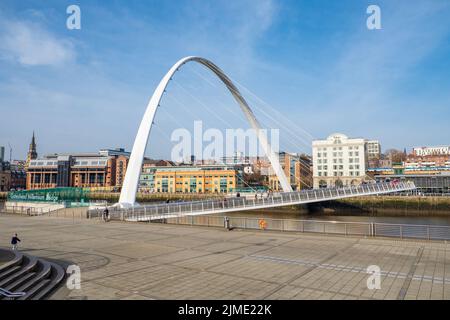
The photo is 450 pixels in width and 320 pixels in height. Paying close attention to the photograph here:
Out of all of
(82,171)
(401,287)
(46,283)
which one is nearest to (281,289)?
(401,287)

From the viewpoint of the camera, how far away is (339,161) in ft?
310

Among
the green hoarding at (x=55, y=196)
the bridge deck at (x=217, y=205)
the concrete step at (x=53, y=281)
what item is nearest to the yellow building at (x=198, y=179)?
the green hoarding at (x=55, y=196)

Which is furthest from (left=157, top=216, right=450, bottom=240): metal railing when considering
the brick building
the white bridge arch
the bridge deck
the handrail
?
the brick building

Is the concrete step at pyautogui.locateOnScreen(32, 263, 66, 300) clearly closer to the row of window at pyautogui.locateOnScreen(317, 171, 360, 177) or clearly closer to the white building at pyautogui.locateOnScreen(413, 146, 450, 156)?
the row of window at pyautogui.locateOnScreen(317, 171, 360, 177)

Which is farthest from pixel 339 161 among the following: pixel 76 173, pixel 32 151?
pixel 32 151

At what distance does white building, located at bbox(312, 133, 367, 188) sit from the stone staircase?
88.4m

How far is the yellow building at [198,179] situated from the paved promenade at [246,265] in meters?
73.7

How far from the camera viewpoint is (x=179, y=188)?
95.2 meters

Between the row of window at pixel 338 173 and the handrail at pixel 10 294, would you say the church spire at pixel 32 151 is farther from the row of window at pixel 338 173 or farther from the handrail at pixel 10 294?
the handrail at pixel 10 294

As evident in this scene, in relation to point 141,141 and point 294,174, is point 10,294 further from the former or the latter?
point 294,174

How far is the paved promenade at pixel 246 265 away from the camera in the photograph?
7.13 meters

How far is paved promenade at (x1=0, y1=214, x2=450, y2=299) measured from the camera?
23.4 ft
